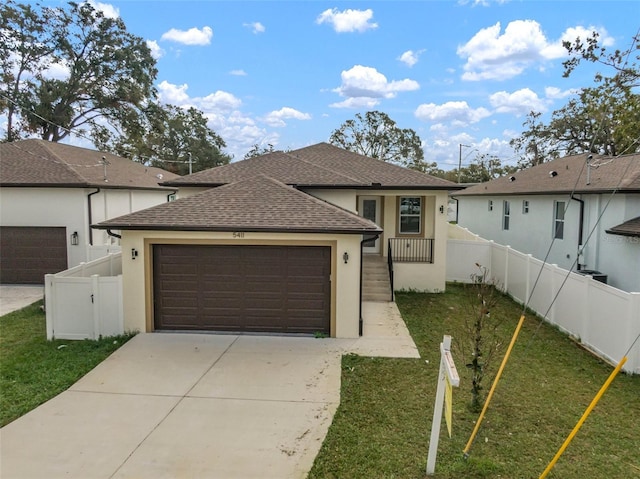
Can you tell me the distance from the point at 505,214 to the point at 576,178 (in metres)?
5.83

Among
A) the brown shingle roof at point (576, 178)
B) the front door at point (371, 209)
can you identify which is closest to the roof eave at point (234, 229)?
the brown shingle roof at point (576, 178)

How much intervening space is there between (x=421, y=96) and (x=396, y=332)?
19160 mm

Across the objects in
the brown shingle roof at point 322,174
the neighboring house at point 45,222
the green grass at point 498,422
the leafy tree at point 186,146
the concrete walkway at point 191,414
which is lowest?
the concrete walkway at point 191,414

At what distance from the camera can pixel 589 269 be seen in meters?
12.7

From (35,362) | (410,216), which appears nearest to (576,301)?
(410,216)

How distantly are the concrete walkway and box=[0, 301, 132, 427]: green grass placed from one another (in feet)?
0.85

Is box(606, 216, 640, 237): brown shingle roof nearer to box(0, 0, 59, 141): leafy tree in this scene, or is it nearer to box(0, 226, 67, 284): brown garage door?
box(0, 226, 67, 284): brown garage door

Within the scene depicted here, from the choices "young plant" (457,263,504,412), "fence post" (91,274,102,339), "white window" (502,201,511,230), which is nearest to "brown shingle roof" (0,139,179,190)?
"fence post" (91,274,102,339)

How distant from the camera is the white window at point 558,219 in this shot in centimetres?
1481

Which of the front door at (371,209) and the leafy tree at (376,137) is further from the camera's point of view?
the leafy tree at (376,137)

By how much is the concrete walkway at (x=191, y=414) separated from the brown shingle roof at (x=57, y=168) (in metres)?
9.09

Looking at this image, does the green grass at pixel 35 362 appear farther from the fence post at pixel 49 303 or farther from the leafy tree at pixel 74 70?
the leafy tree at pixel 74 70

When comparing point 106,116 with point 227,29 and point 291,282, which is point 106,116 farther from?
point 291,282

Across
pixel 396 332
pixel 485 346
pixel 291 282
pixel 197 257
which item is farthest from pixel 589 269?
pixel 197 257
